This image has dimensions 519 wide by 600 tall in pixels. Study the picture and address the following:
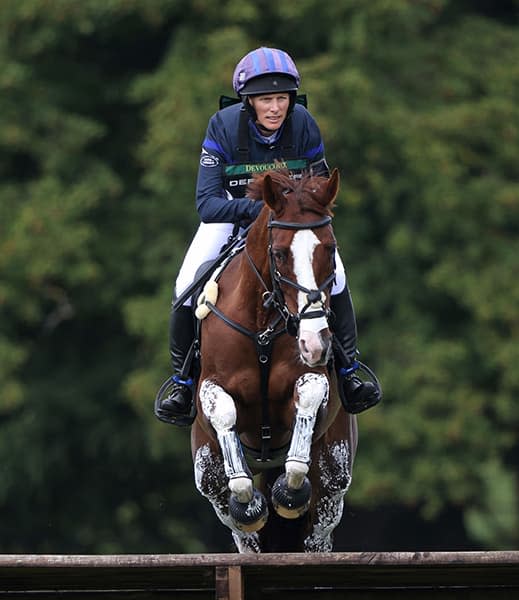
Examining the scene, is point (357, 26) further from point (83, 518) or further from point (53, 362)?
point (83, 518)

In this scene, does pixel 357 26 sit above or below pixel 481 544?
above

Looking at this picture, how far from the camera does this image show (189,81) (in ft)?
67.7

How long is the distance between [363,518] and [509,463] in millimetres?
2264

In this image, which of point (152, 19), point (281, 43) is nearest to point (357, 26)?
point (281, 43)

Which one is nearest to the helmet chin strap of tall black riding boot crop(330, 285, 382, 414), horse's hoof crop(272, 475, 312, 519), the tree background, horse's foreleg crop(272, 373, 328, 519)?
tall black riding boot crop(330, 285, 382, 414)

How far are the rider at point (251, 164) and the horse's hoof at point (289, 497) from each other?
0.84 m

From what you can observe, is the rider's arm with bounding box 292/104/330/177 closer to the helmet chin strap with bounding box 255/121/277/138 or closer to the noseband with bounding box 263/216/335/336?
the helmet chin strap with bounding box 255/121/277/138

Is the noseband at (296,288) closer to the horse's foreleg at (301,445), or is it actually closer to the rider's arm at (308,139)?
the horse's foreleg at (301,445)

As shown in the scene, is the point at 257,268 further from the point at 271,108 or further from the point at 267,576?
the point at 267,576

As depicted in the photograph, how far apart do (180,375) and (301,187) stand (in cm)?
146

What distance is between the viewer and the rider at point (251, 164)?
8586 millimetres

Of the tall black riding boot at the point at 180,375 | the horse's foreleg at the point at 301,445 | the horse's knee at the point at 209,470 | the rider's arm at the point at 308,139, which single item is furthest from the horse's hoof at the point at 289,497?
the rider's arm at the point at 308,139

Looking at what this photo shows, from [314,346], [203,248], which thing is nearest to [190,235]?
[203,248]

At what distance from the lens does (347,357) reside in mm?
8883
